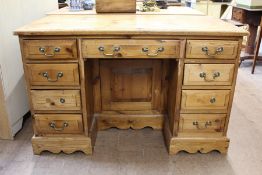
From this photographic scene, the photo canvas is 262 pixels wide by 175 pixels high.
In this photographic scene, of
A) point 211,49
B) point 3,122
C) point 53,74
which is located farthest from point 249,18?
point 3,122

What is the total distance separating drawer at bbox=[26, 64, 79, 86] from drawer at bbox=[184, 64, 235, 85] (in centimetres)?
63

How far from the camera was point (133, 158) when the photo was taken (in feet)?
5.23

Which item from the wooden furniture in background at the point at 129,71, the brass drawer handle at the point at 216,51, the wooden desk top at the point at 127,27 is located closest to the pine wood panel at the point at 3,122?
the wooden furniture in background at the point at 129,71

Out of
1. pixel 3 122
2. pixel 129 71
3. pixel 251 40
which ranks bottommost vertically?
pixel 3 122

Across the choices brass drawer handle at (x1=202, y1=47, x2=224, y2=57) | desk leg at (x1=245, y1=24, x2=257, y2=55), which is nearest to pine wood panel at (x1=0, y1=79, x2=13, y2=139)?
brass drawer handle at (x1=202, y1=47, x2=224, y2=57)

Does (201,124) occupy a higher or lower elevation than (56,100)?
lower

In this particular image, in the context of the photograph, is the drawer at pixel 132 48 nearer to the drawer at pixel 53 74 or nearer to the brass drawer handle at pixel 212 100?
the drawer at pixel 53 74

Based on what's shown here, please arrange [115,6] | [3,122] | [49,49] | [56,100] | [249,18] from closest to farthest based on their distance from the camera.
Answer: [49,49] < [56,100] < [3,122] < [115,6] < [249,18]

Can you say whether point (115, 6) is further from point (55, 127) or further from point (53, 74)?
point (55, 127)

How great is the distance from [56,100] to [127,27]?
59 centimetres

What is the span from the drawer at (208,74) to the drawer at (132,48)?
0.12m

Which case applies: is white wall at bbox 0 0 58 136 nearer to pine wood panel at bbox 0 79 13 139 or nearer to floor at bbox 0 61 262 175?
pine wood panel at bbox 0 79 13 139

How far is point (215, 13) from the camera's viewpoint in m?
4.36

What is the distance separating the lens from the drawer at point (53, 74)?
54.9 inches
